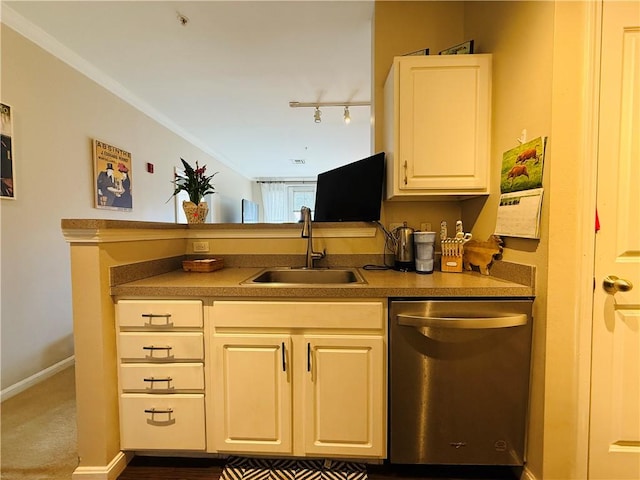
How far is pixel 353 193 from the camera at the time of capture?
1.87 m

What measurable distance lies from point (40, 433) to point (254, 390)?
1.38 meters

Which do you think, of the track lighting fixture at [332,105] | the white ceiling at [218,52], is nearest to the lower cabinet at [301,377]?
the white ceiling at [218,52]

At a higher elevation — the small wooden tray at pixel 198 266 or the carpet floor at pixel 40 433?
the small wooden tray at pixel 198 266

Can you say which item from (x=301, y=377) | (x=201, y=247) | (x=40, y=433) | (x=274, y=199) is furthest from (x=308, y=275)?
(x=274, y=199)

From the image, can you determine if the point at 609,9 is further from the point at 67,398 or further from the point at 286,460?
the point at 67,398

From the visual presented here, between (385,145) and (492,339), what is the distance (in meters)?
1.24

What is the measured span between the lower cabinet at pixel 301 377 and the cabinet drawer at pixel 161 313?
0.34 ft

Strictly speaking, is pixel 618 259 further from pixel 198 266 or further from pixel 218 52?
pixel 218 52

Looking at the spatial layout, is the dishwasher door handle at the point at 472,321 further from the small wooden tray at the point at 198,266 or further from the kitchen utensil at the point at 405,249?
the small wooden tray at the point at 198,266

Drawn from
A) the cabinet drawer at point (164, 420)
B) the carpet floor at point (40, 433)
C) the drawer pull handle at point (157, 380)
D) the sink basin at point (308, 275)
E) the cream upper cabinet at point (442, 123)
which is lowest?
the carpet floor at point (40, 433)

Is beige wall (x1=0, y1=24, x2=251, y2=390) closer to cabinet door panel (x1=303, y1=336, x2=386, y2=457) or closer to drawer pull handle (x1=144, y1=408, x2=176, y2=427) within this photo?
drawer pull handle (x1=144, y1=408, x2=176, y2=427)

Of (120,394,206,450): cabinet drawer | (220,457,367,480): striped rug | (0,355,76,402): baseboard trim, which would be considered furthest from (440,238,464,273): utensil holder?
(0,355,76,402): baseboard trim

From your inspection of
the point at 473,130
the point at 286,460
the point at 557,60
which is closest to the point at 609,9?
the point at 557,60

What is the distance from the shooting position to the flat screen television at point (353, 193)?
Answer: 69.9 inches
